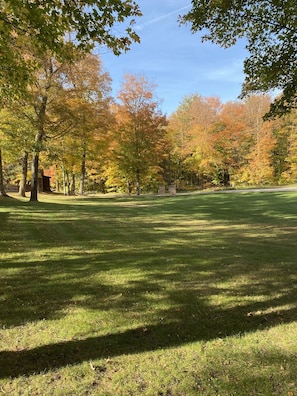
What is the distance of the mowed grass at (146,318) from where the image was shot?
2.82 m

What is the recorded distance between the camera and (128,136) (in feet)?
95.7

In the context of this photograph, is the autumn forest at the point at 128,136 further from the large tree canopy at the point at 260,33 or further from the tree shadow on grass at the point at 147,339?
the tree shadow on grass at the point at 147,339

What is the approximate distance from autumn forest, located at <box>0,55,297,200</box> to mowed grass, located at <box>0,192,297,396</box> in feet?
15.9

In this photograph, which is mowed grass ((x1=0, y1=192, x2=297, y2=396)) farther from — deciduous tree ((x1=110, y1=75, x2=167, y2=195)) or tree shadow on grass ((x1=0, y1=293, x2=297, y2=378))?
deciduous tree ((x1=110, y1=75, x2=167, y2=195))

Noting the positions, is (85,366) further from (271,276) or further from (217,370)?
(271,276)

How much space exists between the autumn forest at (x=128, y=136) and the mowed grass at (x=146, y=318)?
15.9 feet

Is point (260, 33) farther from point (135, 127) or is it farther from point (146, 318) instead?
point (135, 127)

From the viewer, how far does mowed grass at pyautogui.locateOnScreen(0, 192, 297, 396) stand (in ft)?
9.24

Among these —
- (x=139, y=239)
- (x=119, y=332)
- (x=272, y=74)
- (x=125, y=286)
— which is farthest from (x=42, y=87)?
(x=119, y=332)

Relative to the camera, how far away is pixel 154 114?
29859 millimetres

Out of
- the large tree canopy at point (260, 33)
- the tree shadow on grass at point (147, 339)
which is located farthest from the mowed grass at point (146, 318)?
the large tree canopy at point (260, 33)

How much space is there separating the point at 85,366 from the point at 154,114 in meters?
A: 28.5

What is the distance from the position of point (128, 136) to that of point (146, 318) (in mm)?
26288

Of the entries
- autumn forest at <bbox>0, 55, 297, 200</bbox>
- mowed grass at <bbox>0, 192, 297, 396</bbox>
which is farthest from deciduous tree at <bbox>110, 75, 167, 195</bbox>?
mowed grass at <bbox>0, 192, 297, 396</bbox>
